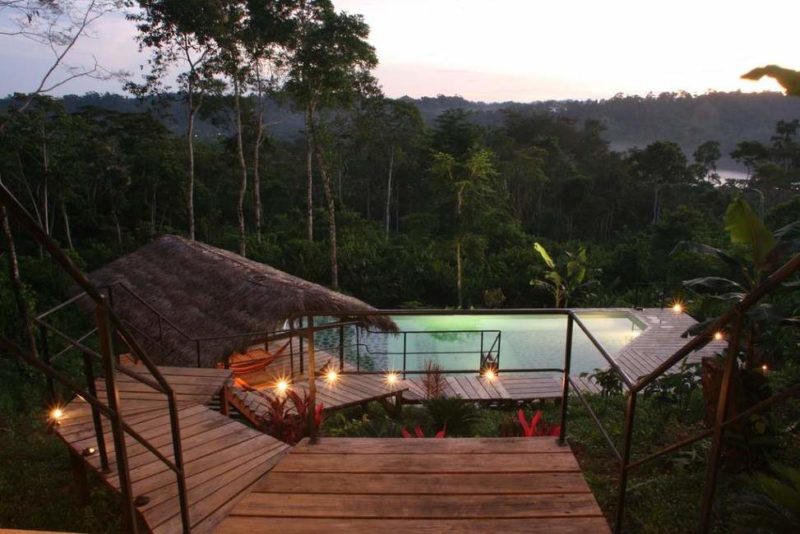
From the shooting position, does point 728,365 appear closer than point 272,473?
Yes

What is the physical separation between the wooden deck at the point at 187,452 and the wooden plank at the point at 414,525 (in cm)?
102

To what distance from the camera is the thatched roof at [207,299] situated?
967 cm

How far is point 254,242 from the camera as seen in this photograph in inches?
886

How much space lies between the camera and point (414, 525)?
2.75 meters

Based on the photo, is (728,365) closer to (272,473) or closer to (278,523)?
(278,523)

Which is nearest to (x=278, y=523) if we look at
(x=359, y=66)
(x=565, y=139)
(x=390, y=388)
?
(x=390, y=388)

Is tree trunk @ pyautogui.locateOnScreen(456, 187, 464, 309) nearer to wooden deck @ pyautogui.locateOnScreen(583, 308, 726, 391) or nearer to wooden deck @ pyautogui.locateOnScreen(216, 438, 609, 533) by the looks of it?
wooden deck @ pyautogui.locateOnScreen(583, 308, 726, 391)

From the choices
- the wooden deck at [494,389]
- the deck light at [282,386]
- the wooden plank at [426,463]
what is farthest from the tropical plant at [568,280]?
the wooden plank at [426,463]

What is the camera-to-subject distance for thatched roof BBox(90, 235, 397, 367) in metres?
9.67

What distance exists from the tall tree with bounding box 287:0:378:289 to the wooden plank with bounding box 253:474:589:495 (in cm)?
1710

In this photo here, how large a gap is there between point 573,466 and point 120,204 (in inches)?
855

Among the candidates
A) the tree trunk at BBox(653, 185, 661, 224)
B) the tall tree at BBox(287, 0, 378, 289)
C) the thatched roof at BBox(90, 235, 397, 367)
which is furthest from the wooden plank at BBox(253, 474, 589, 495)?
the tree trunk at BBox(653, 185, 661, 224)

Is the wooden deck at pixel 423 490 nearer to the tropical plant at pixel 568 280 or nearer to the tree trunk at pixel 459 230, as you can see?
the tropical plant at pixel 568 280

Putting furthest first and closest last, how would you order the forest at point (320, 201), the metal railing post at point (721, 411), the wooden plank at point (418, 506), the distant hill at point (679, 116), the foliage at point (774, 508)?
the distant hill at point (679, 116)
the forest at point (320, 201)
the wooden plank at point (418, 506)
the foliage at point (774, 508)
the metal railing post at point (721, 411)
